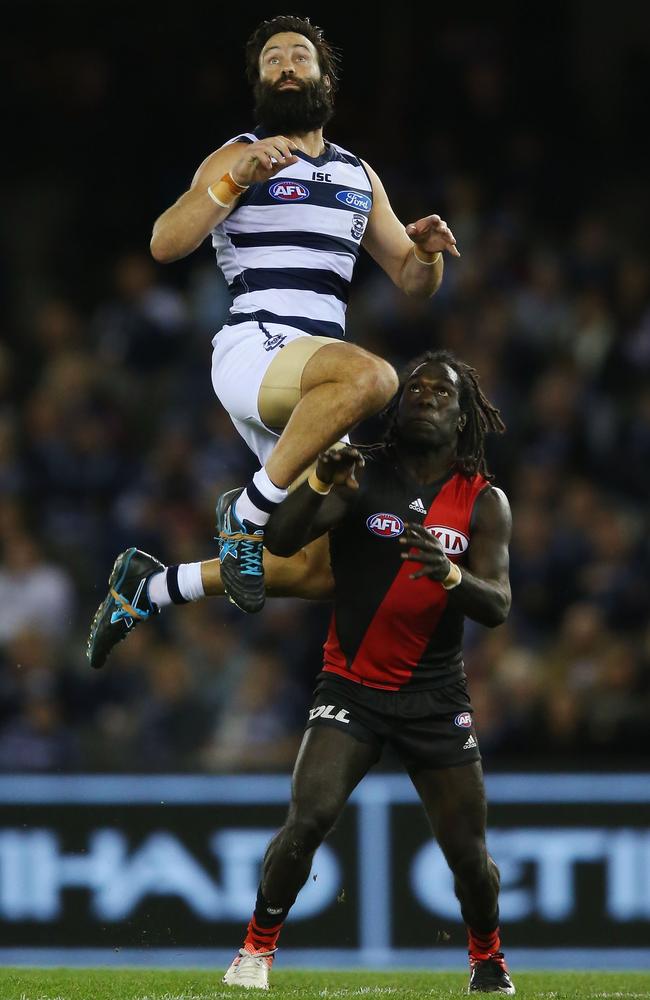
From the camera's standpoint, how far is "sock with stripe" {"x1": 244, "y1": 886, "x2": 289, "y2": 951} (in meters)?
6.93

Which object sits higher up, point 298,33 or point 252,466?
point 298,33

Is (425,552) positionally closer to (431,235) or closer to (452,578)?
(452,578)

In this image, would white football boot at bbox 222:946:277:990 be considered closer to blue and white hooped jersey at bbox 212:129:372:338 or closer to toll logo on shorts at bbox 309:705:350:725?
toll logo on shorts at bbox 309:705:350:725

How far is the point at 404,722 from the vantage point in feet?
22.7

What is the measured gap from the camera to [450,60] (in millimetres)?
14422

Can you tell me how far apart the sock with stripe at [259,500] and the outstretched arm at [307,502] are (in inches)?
1.2

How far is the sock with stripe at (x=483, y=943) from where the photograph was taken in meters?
7.14

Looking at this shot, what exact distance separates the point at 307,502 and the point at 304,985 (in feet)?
7.80

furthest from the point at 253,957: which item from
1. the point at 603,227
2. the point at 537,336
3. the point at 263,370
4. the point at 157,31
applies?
the point at 157,31

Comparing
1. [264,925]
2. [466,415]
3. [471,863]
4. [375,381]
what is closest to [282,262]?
[375,381]

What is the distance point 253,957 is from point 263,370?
2.32 meters

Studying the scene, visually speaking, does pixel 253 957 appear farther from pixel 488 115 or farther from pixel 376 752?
pixel 488 115

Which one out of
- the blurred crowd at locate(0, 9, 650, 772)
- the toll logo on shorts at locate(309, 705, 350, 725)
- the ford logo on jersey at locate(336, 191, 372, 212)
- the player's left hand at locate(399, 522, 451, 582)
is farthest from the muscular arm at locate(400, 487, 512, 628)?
the blurred crowd at locate(0, 9, 650, 772)

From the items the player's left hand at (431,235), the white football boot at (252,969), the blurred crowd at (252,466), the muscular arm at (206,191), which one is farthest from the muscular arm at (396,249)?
the blurred crowd at (252,466)
